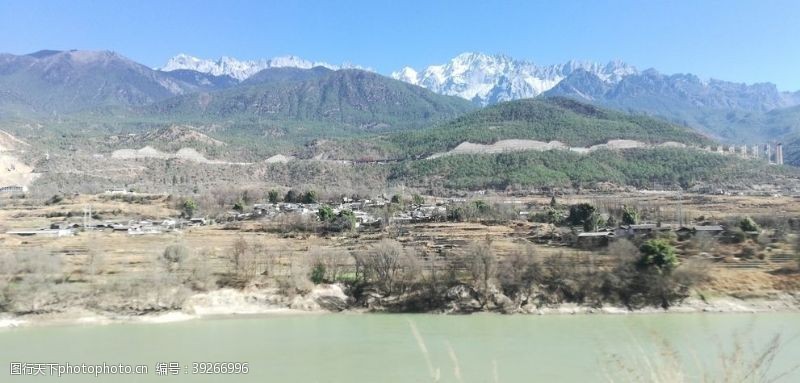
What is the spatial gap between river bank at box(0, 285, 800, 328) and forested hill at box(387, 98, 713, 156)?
86319 mm

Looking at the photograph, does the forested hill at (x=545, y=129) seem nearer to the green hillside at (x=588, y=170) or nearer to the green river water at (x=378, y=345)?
the green hillside at (x=588, y=170)

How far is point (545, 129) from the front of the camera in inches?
4902

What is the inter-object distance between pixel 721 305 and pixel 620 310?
4861mm

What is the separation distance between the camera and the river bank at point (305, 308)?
29953 millimetres

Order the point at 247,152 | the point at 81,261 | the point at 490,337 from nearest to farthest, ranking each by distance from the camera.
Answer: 1. the point at 490,337
2. the point at 81,261
3. the point at 247,152

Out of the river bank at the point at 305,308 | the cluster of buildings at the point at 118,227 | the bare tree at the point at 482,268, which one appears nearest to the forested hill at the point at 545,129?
the cluster of buildings at the point at 118,227

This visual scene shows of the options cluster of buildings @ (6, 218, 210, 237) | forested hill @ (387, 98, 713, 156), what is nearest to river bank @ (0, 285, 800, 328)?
cluster of buildings @ (6, 218, 210, 237)

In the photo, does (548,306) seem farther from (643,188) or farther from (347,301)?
(643,188)

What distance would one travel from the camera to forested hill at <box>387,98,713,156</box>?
390ft

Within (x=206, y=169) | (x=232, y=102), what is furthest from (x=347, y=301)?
(x=232, y=102)

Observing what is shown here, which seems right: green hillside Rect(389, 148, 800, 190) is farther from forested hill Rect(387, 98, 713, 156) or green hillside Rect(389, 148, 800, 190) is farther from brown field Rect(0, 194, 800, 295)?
brown field Rect(0, 194, 800, 295)

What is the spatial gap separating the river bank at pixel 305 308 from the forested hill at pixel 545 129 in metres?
86.3

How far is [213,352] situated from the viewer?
22922 mm

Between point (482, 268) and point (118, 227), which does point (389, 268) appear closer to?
point (482, 268)
